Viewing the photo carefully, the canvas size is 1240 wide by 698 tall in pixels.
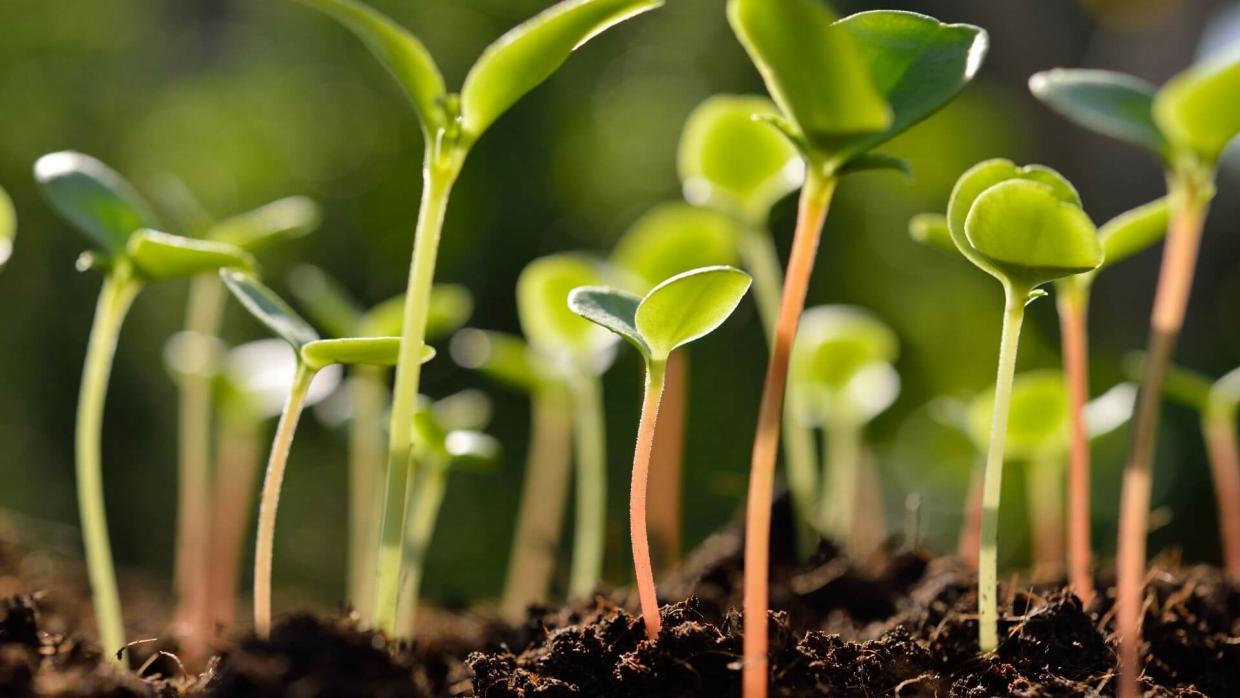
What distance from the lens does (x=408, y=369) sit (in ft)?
1.32

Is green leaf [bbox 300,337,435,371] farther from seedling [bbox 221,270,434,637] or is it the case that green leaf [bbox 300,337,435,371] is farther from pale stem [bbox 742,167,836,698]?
pale stem [bbox 742,167,836,698]

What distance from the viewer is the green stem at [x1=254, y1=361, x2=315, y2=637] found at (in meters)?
0.42

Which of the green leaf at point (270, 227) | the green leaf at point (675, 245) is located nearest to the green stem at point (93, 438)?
the green leaf at point (270, 227)

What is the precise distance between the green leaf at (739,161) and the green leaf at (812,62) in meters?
0.28

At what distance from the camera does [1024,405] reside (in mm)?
608

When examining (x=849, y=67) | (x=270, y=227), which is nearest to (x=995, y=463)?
(x=849, y=67)

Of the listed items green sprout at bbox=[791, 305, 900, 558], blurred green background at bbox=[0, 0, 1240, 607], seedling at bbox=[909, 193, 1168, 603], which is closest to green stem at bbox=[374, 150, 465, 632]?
seedling at bbox=[909, 193, 1168, 603]

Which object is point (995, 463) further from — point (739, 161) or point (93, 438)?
point (93, 438)

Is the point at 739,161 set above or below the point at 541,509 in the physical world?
above

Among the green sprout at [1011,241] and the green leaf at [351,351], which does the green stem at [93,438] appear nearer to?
the green leaf at [351,351]

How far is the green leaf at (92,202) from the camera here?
50 cm

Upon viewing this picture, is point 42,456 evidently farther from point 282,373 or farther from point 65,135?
point 282,373

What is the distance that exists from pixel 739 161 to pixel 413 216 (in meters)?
2.34

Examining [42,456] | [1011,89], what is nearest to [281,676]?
[42,456]
